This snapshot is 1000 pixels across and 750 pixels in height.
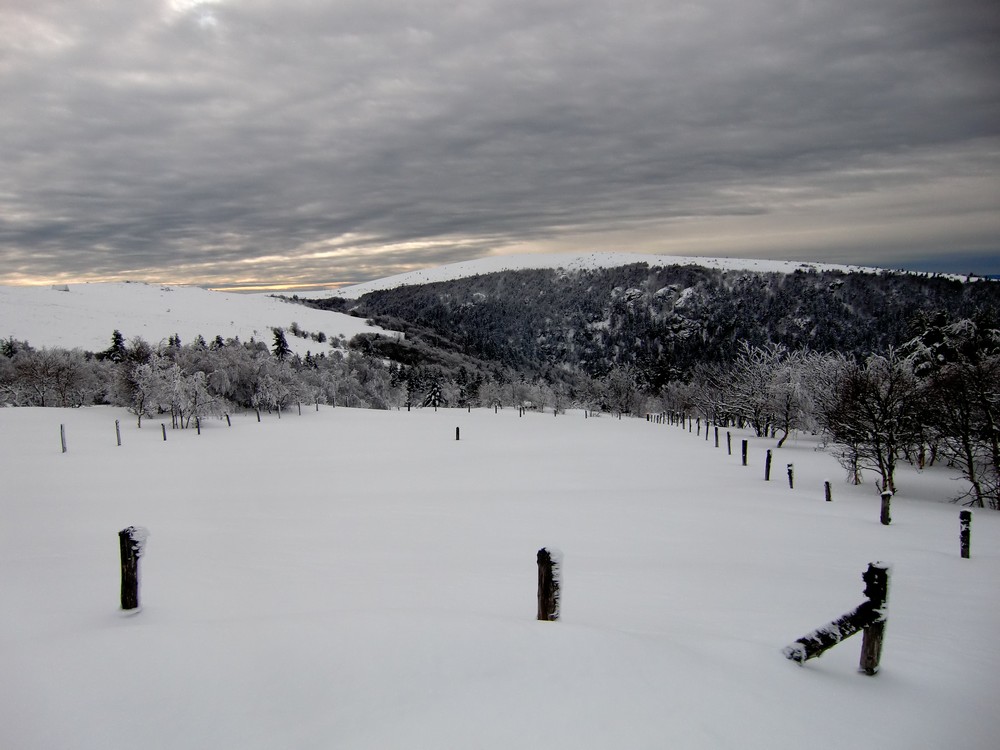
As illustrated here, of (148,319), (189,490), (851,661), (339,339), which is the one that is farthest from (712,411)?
(148,319)

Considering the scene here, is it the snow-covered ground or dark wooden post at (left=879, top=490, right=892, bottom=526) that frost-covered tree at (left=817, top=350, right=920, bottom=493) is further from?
dark wooden post at (left=879, top=490, right=892, bottom=526)

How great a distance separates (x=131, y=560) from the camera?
22.6 feet

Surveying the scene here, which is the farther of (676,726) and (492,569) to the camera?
(492,569)

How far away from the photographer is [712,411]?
6494cm

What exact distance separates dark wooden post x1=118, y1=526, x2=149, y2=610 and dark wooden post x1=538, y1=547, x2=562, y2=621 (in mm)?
4966

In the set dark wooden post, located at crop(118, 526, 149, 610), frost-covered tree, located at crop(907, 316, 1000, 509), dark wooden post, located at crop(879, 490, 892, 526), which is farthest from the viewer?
frost-covered tree, located at crop(907, 316, 1000, 509)

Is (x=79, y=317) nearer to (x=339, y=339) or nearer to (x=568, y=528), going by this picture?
(x=339, y=339)

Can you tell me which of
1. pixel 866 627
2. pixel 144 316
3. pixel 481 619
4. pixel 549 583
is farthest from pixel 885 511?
pixel 144 316

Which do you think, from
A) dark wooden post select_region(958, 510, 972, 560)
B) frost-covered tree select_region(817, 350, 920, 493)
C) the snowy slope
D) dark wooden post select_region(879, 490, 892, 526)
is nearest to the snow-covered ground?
dark wooden post select_region(958, 510, 972, 560)

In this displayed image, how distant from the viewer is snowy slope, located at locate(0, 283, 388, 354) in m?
95.0

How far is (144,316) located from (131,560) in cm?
13863

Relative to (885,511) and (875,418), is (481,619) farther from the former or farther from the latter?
(875,418)

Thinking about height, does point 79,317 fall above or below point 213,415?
above

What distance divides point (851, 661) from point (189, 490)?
2066cm
